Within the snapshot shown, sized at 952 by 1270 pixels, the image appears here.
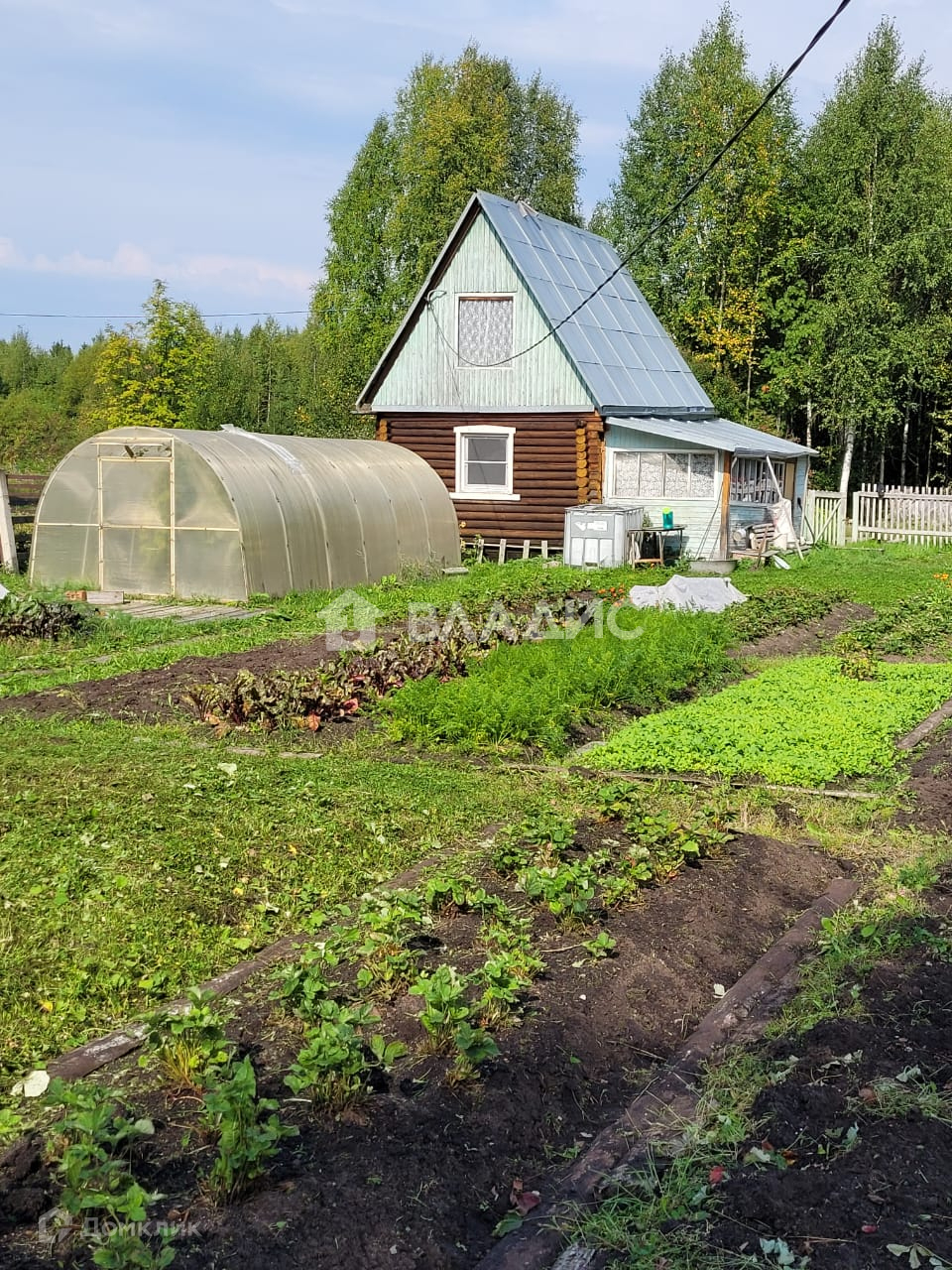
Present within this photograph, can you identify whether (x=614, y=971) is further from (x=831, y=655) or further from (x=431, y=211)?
(x=431, y=211)

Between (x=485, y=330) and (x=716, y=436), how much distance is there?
4998mm

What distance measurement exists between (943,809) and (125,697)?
6431 mm

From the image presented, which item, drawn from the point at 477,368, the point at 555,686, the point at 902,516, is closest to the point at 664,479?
the point at 477,368

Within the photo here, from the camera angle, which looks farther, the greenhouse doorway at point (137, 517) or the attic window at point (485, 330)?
the attic window at point (485, 330)

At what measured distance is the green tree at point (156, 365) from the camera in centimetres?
4150

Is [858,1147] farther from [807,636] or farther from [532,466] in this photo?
[532,466]

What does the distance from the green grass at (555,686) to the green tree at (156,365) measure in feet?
107

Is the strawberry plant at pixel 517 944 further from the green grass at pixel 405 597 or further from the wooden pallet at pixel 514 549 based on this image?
the wooden pallet at pixel 514 549

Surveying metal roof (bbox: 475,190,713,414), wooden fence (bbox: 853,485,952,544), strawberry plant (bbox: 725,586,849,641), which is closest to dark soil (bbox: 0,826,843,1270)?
strawberry plant (bbox: 725,586,849,641)

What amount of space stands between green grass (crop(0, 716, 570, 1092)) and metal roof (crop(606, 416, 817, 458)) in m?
15.3

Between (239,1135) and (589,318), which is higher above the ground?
(589,318)

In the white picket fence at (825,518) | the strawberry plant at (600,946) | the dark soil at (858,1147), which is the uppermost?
the white picket fence at (825,518)

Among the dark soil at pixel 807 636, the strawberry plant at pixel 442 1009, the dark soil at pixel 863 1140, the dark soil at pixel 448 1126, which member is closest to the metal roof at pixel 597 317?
the dark soil at pixel 807 636

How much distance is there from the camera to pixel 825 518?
2986 cm
